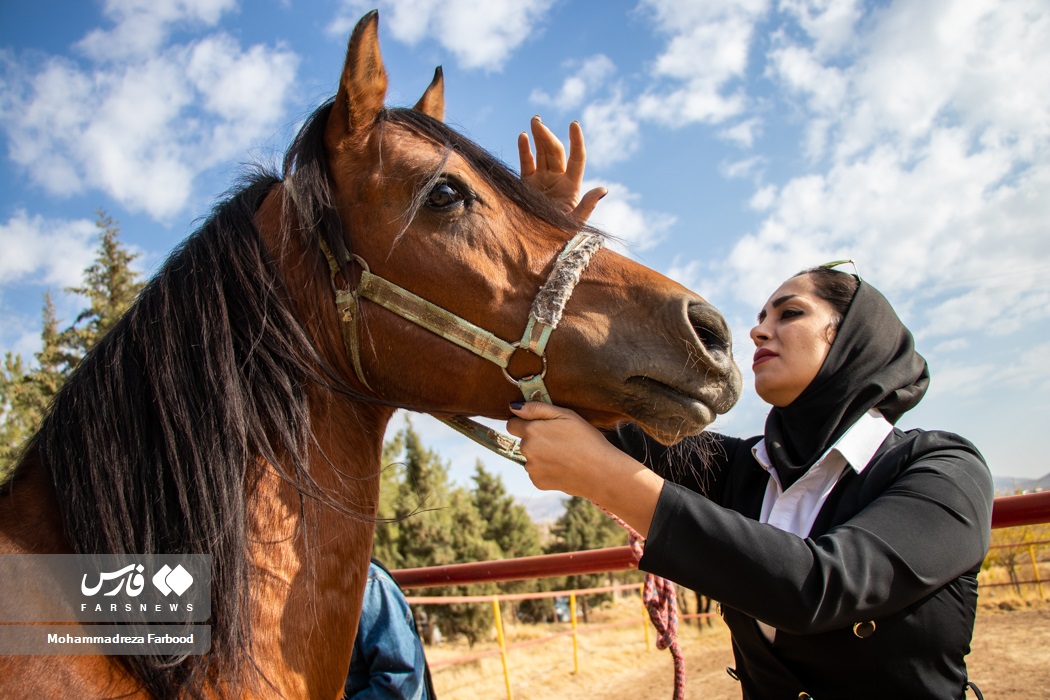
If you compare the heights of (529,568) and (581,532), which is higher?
(529,568)

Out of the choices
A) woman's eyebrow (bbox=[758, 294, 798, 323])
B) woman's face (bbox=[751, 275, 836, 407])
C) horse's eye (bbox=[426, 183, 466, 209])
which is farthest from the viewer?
woman's eyebrow (bbox=[758, 294, 798, 323])

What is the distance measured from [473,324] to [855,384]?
1.25 meters

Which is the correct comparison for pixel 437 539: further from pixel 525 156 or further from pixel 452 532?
pixel 525 156

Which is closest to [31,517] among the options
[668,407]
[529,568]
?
[668,407]

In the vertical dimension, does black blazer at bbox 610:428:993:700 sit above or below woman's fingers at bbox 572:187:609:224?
below

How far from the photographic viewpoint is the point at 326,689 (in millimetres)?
1591

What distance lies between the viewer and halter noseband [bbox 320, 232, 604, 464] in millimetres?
1668

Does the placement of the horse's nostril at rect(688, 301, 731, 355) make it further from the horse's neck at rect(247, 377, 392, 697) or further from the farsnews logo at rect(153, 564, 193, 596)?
the farsnews logo at rect(153, 564, 193, 596)

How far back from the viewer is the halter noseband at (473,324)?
167 centimetres

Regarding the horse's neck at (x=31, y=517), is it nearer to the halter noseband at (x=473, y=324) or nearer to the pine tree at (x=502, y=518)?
the halter noseband at (x=473, y=324)

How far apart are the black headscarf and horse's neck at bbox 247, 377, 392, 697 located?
140 cm

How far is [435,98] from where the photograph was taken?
8.17 feet

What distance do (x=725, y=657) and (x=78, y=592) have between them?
13055 mm

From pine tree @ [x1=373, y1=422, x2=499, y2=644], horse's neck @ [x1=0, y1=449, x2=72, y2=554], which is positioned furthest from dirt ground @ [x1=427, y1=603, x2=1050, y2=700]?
horse's neck @ [x1=0, y1=449, x2=72, y2=554]
